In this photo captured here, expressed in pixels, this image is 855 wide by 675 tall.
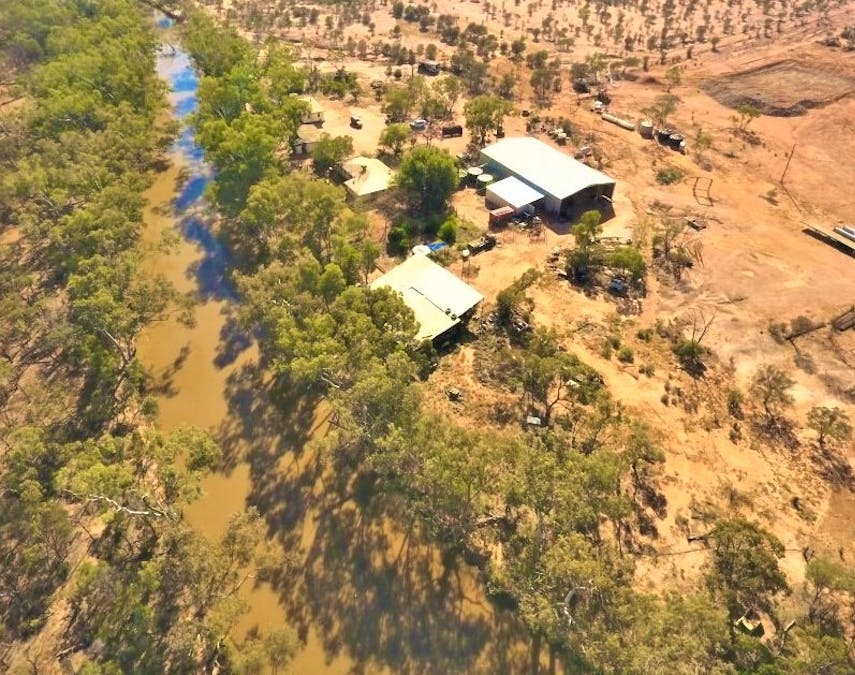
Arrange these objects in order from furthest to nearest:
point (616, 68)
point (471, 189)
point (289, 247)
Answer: point (616, 68)
point (471, 189)
point (289, 247)

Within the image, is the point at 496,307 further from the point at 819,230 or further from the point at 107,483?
the point at 819,230

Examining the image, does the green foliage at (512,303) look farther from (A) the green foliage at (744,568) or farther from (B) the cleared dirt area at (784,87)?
(B) the cleared dirt area at (784,87)

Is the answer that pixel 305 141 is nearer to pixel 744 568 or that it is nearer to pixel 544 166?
pixel 544 166

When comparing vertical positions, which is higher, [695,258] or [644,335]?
[695,258]

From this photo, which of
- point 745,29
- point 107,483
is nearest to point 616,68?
point 745,29

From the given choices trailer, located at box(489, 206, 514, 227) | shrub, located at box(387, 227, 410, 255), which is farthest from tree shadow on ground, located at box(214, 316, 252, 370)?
trailer, located at box(489, 206, 514, 227)

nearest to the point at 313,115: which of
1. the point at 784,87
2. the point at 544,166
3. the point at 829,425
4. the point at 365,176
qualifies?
the point at 365,176

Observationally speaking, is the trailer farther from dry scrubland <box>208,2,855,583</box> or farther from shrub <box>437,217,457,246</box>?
shrub <box>437,217,457,246</box>
